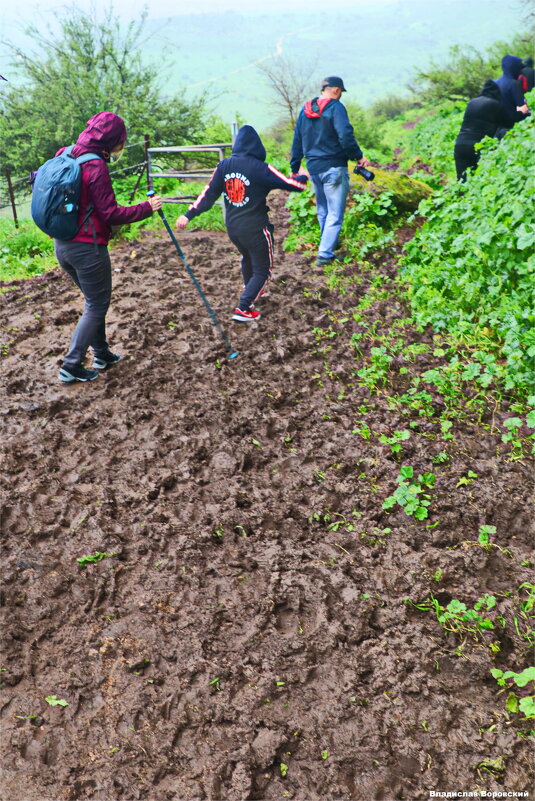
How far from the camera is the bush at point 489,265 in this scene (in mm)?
5074

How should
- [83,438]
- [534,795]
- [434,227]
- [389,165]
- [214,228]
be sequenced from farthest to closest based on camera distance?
[389,165] < [214,228] < [434,227] < [83,438] < [534,795]

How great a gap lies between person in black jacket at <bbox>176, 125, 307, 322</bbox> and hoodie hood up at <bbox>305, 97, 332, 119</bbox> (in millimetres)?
1675

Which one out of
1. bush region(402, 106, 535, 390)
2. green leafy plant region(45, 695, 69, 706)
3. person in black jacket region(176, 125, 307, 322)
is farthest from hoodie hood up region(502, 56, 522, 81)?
green leafy plant region(45, 695, 69, 706)

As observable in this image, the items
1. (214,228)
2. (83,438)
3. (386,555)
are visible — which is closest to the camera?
(386,555)

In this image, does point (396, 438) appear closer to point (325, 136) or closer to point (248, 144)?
point (248, 144)

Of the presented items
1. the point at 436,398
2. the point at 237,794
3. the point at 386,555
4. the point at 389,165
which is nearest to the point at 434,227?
the point at 436,398

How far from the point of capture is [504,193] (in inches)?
231

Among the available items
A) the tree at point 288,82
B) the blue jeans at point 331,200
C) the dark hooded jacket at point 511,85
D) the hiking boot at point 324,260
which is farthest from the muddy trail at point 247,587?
the tree at point 288,82

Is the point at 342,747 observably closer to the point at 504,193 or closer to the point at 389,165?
the point at 504,193

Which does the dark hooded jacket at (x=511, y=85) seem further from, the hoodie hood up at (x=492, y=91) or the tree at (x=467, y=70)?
the tree at (x=467, y=70)

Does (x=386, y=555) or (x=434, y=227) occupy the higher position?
(x=434, y=227)

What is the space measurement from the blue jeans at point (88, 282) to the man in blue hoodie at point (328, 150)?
10.7 ft

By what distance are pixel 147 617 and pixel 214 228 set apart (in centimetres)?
765

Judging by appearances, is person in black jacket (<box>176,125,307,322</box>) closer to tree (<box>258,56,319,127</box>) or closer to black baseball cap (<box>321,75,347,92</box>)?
black baseball cap (<box>321,75,347,92</box>)
